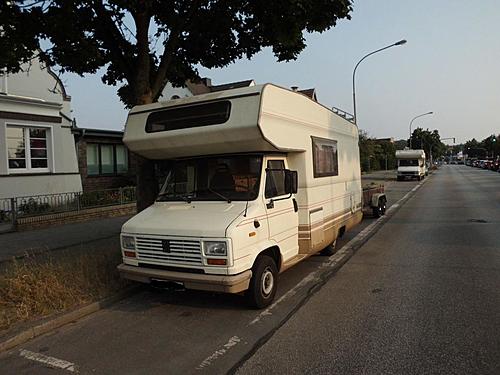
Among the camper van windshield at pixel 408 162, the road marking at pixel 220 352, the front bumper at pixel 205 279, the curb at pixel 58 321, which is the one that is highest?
the camper van windshield at pixel 408 162

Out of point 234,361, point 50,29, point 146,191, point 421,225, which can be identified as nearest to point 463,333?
point 234,361

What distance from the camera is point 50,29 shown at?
21.7 feet

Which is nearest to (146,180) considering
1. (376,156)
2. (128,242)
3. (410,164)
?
(128,242)

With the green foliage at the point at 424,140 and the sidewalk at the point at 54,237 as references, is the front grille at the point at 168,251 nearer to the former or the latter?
the sidewalk at the point at 54,237

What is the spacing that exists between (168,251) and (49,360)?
1.73 meters

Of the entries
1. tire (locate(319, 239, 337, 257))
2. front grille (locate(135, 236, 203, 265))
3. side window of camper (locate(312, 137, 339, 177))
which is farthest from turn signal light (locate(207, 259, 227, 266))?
tire (locate(319, 239, 337, 257))

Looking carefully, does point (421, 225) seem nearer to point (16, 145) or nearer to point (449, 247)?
point (449, 247)

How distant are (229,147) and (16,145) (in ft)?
42.2

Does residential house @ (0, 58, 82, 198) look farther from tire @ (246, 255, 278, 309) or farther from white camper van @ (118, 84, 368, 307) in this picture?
tire @ (246, 255, 278, 309)

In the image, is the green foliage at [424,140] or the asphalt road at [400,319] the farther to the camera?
the green foliage at [424,140]

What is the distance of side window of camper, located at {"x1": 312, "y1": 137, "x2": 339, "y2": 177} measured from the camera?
7145 mm

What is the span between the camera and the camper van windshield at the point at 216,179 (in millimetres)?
5766

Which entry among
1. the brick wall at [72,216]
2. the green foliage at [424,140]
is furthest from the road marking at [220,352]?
the green foliage at [424,140]

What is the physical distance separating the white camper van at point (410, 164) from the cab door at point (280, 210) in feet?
119
